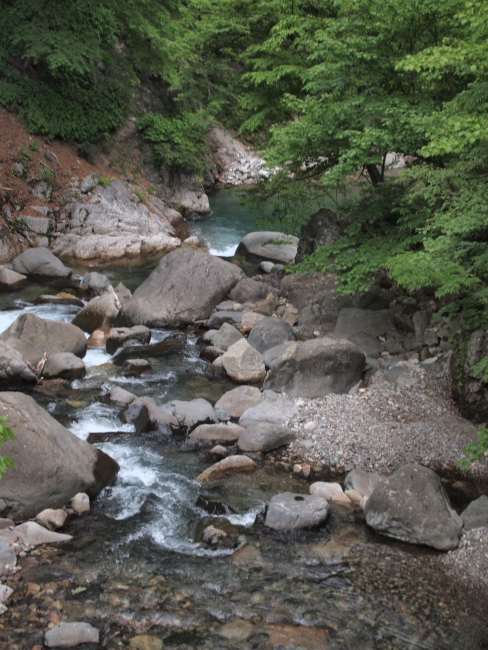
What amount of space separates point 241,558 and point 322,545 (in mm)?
886

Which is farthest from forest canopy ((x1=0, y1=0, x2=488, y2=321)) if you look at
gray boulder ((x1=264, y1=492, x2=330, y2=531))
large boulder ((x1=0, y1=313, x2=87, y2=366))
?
large boulder ((x1=0, y1=313, x2=87, y2=366))

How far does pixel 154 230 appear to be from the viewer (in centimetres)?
1958

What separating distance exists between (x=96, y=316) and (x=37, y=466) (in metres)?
6.73

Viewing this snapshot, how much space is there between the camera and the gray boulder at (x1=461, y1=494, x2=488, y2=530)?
5.64 metres

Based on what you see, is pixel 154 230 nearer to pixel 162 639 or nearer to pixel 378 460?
pixel 378 460

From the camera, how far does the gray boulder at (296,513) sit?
229 inches

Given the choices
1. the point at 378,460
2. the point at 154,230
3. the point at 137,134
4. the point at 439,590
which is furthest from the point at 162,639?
the point at 137,134

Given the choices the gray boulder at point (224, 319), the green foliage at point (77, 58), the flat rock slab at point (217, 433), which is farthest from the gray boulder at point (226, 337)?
the green foliage at point (77, 58)

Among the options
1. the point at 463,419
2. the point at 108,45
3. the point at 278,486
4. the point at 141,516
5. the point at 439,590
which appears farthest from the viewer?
the point at 108,45

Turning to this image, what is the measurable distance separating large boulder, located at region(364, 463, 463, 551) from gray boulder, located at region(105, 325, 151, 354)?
22.6 feet

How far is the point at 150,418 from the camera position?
319 inches

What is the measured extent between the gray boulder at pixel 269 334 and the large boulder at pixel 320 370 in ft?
5.56

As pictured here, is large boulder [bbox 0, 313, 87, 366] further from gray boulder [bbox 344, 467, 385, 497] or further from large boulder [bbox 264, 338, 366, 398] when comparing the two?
gray boulder [bbox 344, 467, 385, 497]

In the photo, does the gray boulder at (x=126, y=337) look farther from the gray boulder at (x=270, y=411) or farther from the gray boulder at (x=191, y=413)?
the gray boulder at (x=270, y=411)
